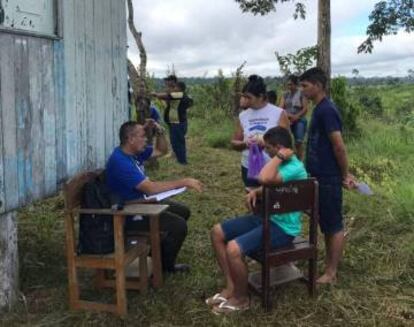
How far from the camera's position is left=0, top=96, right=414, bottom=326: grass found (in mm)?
4207

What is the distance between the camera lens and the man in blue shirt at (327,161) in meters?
4.53

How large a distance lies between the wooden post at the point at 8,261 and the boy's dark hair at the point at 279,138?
2.00m

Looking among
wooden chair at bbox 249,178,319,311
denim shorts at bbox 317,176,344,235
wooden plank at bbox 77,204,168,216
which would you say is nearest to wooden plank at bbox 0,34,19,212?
wooden plank at bbox 77,204,168,216

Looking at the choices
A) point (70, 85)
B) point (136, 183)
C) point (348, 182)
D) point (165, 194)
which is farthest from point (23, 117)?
point (348, 182)

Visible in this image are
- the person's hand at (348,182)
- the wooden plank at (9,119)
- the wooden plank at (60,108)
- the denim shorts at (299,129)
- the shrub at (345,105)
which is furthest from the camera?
the shrub at (345,105)

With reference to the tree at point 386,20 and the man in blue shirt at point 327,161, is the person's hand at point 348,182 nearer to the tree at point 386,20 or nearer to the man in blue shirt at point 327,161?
the man in blue shirt at point 327,161

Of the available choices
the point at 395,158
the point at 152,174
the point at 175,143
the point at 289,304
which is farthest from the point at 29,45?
the point at 395,158

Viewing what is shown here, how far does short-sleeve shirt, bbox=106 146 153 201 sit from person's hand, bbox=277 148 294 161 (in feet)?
3.63

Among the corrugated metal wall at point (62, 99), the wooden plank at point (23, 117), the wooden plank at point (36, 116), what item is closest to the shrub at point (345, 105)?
the corrugated metal wall at point (62, 99)

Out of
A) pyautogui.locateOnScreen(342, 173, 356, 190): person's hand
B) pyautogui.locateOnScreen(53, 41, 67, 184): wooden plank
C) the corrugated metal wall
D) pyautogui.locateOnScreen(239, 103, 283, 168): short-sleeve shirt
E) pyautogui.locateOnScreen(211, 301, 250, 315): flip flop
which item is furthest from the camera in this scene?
pyautogui.locateOnScreen(239, 103, 283, 168): short-sleeve shirt

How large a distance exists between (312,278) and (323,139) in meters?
1.11

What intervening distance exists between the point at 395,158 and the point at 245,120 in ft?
19.3

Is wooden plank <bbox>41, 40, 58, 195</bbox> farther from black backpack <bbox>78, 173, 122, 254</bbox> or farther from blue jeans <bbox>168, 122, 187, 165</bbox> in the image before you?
blue jeans <bbox>168, 122, 187, 165</bbox>

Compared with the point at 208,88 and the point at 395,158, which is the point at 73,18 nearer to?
the point at 395,158
